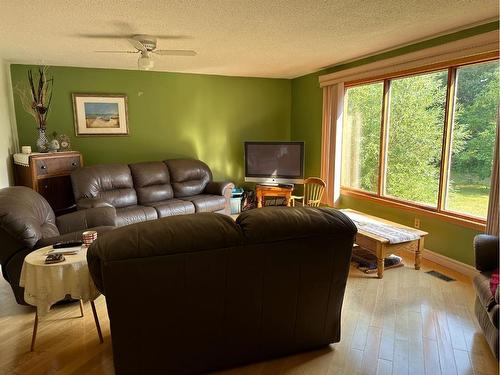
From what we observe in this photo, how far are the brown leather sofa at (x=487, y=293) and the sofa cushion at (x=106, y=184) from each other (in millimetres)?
3765

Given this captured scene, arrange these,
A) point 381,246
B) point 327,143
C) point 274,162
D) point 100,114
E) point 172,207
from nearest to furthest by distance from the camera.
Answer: point 381,246 → point 172,207 → point 100,114 → point 327,143 → point 274,162

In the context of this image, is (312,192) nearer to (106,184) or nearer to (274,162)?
(274,162)

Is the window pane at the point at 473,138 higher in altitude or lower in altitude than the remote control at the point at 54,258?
Result: higher

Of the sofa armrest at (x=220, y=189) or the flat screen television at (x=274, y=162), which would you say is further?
the flat screen television at (x=274, y=162)

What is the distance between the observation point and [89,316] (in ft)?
8.23

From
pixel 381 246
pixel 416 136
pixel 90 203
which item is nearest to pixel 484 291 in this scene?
pixel 381 246

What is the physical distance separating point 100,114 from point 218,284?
400cm

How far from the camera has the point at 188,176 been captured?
4.99 meters

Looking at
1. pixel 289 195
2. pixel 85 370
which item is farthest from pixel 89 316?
pixel 289 195

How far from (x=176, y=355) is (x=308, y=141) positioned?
4399mm

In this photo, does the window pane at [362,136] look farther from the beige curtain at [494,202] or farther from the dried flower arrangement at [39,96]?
the dried flower arrangement at [39,96]

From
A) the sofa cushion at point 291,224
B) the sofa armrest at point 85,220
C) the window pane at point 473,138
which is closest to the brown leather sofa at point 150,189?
the sofa armrest at point 85,220

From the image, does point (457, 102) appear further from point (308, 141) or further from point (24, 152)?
point (24, 152)

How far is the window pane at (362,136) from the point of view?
438 cm
